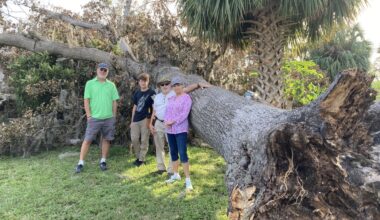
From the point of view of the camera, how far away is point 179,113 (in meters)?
5.51

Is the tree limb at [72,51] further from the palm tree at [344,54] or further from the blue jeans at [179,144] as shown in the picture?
the palm tree at [344,54]

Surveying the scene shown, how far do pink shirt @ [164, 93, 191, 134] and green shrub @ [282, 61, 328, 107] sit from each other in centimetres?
313

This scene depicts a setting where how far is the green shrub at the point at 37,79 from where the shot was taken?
922cm

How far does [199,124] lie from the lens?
17.0 ft

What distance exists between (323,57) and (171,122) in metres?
13.6

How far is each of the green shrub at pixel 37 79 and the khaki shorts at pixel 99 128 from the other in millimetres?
3036

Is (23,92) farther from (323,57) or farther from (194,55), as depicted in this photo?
(323,57)

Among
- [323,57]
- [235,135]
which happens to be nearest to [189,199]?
[235,135]

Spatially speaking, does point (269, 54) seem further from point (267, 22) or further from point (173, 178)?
point (173, 178)

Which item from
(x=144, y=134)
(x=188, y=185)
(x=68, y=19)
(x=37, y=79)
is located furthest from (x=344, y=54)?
(x=188, y=185)

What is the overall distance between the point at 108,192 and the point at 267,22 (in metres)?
4.52

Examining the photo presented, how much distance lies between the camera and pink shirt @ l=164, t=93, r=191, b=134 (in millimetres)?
5496

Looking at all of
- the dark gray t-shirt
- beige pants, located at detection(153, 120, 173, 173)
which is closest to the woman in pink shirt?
beige pants, located at detection(153, 120, 173, 173)

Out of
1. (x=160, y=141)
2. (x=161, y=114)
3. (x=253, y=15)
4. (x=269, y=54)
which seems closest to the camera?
(x=161, y=114)
